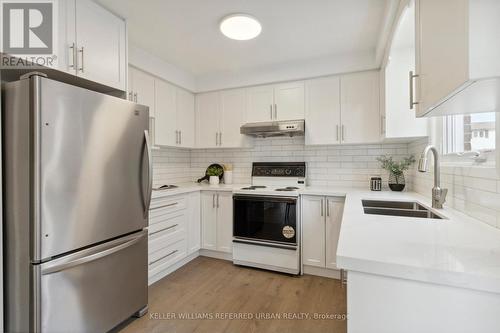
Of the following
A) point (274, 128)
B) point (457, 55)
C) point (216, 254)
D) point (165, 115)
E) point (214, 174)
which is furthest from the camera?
point (214, 174)

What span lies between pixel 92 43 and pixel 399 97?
2.51 metres

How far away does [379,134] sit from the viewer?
8.57 ft

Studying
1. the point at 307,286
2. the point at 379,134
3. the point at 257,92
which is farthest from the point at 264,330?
the point at 257,92

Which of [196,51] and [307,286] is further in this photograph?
[196,51]

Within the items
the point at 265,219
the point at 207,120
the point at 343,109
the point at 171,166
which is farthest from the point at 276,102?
the point at 171,166

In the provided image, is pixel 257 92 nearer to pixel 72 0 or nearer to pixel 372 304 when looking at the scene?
pixel 72 0

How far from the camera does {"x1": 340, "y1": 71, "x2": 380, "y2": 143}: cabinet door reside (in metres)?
2.65

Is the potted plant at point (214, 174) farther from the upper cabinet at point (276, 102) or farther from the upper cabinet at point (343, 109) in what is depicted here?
the upper cabinet at point (343, 109)

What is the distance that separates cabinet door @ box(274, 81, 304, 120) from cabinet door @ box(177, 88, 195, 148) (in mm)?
1181

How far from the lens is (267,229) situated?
8.86 ft

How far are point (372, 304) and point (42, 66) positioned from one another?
209cm

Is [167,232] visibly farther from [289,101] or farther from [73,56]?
[289,101]

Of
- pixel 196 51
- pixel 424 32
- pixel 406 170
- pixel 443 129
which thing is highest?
pixel 196 51

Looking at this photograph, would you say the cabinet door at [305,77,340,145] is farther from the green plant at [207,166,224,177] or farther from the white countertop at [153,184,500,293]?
the white countertop at [153,184,500,293]
